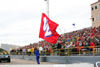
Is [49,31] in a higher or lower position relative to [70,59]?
higher

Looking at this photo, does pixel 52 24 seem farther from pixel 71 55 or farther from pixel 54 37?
pixel 71 55

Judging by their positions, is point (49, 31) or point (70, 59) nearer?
point (49, 31)

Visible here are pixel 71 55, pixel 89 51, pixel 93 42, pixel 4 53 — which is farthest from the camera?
pixel 4 53

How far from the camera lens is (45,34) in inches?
639

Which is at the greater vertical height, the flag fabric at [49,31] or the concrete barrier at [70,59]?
the flag fabric at [49,31]

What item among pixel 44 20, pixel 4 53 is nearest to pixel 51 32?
pixel 44 20

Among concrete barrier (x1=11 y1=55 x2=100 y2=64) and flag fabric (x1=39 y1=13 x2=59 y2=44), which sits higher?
flag fabric (x1=39 y1=13 x2=59 y2=44)

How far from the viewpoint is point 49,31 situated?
52.6 feet

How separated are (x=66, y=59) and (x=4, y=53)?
19.9ft

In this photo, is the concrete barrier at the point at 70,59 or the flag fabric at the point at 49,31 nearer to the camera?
the concrete barrier at the point at 70,59

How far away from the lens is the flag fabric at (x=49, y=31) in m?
15.8

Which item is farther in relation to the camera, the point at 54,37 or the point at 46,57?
the point at 46,57

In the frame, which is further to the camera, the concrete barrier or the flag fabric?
the flag fabric

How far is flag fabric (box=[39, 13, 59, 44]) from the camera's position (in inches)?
623
